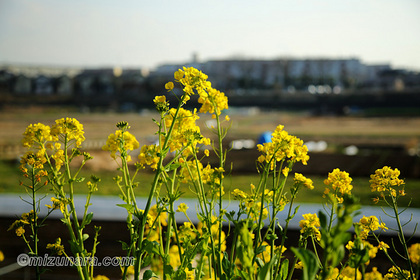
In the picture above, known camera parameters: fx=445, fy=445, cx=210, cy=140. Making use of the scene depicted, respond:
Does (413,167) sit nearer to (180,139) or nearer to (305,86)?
(180,139)

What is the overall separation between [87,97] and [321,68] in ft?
62.0

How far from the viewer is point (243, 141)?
69.3 feet

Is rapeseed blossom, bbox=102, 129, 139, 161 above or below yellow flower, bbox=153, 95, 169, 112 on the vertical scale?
below

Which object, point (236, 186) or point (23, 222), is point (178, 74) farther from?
point (236, 186)

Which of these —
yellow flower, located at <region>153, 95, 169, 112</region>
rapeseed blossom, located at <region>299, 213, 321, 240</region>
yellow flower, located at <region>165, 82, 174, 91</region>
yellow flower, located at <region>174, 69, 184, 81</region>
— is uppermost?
yellow flower, located at <region>174, 69, 184, 81</region>

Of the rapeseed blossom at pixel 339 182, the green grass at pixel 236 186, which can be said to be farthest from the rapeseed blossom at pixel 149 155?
the green grass at pixel 236 186

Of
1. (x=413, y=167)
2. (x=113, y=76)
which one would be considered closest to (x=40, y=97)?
(x=113, y=76)

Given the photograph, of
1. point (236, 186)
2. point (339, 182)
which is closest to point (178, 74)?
point (339, 182)

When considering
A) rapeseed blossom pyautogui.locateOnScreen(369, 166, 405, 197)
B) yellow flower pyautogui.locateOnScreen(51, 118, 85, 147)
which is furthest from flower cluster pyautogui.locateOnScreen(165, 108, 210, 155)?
rapeseed blossom pyautogui.locateOnScreen(369, 166, 405, 197)

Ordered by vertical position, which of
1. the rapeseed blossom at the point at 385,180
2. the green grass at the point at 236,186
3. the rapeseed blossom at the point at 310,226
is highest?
the rapeseed blossom at the point at 385,180

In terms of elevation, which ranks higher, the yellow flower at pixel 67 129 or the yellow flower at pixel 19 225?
the yellow flower at pixel 67 129

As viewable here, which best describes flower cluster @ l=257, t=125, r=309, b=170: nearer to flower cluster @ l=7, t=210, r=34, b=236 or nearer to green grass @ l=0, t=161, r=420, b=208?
flower cluster @ l=7, t=210, r=34, b=236

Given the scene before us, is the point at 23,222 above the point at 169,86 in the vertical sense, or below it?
below

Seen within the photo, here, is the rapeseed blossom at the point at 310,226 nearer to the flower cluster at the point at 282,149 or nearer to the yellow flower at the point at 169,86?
the flower cluster at the point at 282,149
